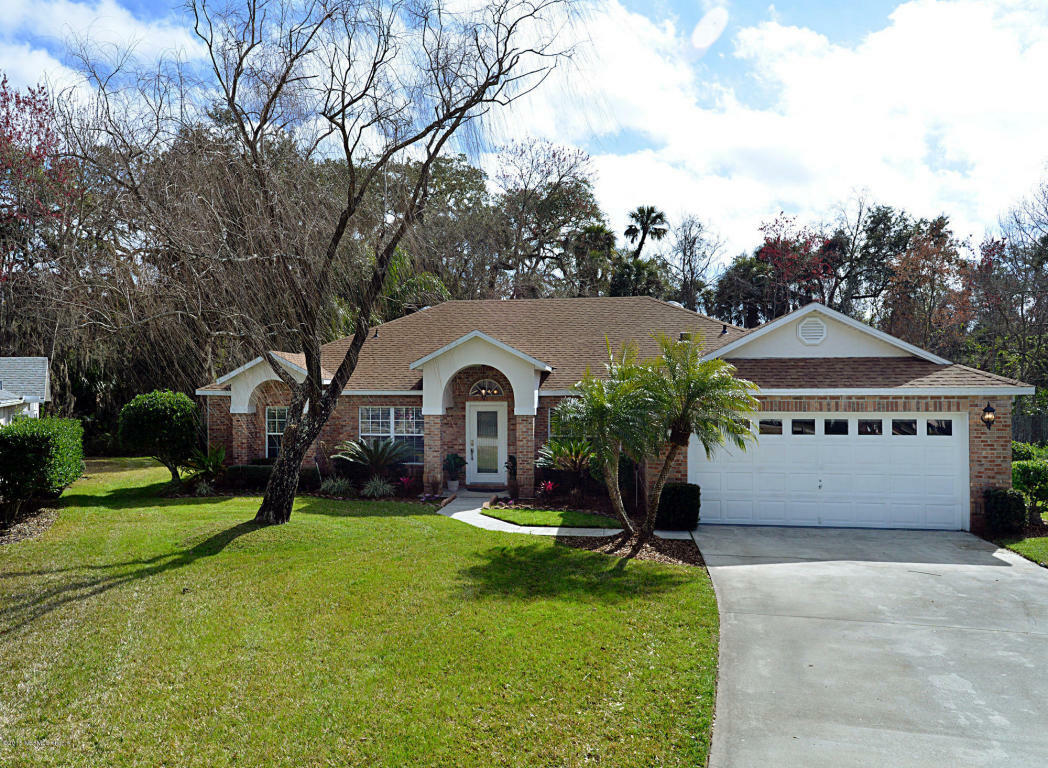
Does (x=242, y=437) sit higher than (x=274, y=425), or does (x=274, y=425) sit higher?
(x=274, y=425)

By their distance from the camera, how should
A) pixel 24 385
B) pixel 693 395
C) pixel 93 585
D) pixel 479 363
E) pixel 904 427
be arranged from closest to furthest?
pixel 93 585 → pixel 693 395 → pixel 904 427 → pixel 479 363 → pixel 24 385

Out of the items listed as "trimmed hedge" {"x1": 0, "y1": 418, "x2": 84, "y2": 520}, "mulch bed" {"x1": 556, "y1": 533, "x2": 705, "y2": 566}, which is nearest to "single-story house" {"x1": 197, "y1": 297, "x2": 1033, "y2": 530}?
"mulch bed" {"x1": 556, "y1": 533, "x2": 705, "y2": 566}

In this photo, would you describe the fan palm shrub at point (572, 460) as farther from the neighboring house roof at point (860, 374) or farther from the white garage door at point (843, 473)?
the neighboring house roof at point (860, 374)

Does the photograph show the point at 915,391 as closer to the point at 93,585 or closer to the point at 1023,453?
the point at 1023,453

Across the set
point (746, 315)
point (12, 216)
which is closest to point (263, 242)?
point (12, 216)

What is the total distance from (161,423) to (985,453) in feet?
57.3

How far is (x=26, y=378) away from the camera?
17453 millimetres

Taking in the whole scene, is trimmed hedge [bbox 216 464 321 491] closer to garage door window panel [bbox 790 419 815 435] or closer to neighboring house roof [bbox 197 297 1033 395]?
neighboring house roof [bbox 197 297 1033 395]

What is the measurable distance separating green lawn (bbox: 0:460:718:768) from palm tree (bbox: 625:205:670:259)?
26004mm

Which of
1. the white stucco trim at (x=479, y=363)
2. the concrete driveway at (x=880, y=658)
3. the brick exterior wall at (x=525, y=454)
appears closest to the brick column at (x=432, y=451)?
the white stucco trim at (x=479, y=363)

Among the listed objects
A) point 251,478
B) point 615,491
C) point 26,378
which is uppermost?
point 26,378

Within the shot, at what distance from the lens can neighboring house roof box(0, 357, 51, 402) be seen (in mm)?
16656

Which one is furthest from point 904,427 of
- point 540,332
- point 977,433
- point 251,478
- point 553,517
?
point 251,478

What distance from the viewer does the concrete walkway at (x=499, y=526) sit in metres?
11.6
